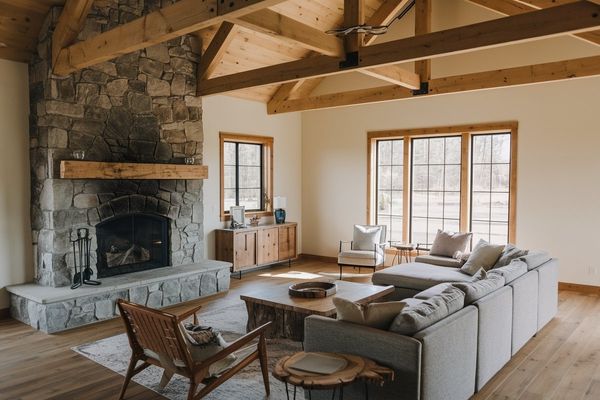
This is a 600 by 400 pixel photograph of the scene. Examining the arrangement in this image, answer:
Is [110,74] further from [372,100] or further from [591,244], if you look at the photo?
[591,244]

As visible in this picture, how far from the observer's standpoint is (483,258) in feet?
19.7

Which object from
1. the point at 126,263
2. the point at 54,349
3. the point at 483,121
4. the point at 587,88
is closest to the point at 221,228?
the point at 126,263

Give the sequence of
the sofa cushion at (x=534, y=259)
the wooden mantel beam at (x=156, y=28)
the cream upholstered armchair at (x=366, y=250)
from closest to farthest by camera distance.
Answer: the wooden mantel beam at (x=156, y=28) < the sofa cushion at (x=534, y=259) < the cream upholstered armchair at (x=366, y=250)

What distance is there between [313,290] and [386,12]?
5196 millimetres

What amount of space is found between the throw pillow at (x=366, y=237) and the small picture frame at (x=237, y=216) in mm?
1912

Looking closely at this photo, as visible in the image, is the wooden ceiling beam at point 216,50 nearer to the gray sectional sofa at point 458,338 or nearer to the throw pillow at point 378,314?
the gray sectional sofa at point 458,338

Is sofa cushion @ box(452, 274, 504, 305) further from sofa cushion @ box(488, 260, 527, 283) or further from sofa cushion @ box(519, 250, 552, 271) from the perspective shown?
sofa cushion @ box(519, 250, 552, 271)

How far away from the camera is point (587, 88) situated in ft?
22.6

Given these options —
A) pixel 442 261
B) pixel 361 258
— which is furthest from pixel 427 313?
pixel 361 258

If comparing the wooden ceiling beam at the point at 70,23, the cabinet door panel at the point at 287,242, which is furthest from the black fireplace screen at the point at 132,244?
the cabinet door panel at the point at 287,242

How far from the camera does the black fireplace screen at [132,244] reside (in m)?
6.30

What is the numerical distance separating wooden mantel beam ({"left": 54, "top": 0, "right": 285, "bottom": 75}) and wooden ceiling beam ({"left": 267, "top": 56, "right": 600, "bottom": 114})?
369 cm

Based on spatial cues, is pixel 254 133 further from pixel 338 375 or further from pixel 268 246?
pixel 338 375

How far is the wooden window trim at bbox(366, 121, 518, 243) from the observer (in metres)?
7.55
